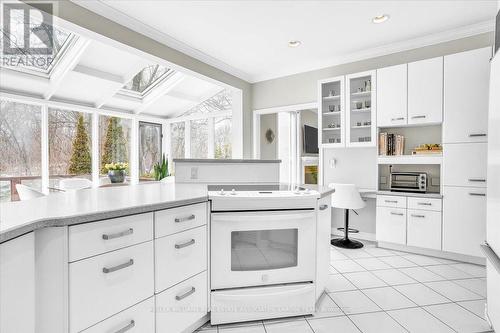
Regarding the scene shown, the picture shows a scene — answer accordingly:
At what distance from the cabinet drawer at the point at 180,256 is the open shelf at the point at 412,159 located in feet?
8.81

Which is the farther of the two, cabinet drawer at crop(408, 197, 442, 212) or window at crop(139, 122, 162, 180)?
window at crop(139, 122, 162, 180)

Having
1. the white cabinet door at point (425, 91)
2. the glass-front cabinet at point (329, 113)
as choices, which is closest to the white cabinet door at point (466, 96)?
the white cabinet door at point (425, 91)

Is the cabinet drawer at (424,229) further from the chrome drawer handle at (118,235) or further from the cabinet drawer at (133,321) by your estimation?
the chrome drawer handle at (118,235)

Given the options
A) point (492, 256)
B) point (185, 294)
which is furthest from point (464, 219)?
point (185, 294)

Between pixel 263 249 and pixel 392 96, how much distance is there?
8.82 feet

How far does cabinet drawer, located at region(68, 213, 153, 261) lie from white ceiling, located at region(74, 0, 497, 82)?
234 centimetres

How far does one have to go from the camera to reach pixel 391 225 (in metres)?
3.28

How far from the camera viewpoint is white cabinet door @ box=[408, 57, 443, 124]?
2990 millimetres

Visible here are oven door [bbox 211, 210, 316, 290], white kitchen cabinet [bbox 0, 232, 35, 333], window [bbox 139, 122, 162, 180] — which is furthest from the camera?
window [bbox 139, 122, 162, 180]

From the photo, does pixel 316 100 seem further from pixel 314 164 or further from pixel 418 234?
pixel 418 234

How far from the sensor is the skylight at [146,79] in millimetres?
5000

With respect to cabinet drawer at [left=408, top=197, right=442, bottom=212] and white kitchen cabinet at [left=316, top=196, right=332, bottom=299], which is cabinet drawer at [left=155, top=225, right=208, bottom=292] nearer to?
white kitchen cabinet at [left=316, top=196, right=332, bottom=299]

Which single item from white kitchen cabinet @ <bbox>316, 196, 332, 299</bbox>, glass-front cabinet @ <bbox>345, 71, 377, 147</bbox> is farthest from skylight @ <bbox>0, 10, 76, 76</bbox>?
glass-front cabinet @ <bbox>345, 71, 377, 147</bbox>

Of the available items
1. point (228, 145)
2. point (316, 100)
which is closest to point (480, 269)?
point (316, 100)
